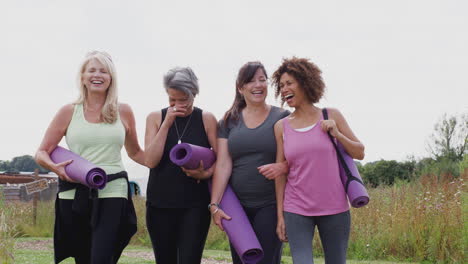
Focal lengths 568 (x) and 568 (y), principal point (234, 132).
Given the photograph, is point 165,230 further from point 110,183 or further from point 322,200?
point 322,200

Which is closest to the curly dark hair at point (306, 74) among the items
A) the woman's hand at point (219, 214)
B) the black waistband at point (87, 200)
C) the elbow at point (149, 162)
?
the woman's hand at point (219, 214)

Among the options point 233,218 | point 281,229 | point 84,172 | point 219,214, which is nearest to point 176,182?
point 219,214

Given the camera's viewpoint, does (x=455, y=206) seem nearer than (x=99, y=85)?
No

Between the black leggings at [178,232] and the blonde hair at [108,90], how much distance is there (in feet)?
2.57

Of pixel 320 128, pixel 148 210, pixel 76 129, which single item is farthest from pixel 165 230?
pixel 320 128

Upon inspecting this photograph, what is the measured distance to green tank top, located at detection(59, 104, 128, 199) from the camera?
3.88 meters

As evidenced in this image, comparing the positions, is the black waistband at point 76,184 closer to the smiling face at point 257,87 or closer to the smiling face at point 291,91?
the smiling face at point 257,87

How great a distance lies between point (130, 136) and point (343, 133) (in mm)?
1592

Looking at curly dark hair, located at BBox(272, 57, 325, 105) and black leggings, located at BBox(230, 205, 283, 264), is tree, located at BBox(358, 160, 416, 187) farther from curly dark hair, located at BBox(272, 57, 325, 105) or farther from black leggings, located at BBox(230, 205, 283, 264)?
curly dark hair, located at BBox(272, 57, 325, 105)

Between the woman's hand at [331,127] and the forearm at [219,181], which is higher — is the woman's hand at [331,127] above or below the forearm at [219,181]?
above

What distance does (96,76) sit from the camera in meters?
3.93

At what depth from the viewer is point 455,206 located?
8.99m

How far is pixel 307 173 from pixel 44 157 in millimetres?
1818

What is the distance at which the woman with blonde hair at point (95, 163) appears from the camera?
3.87 m
